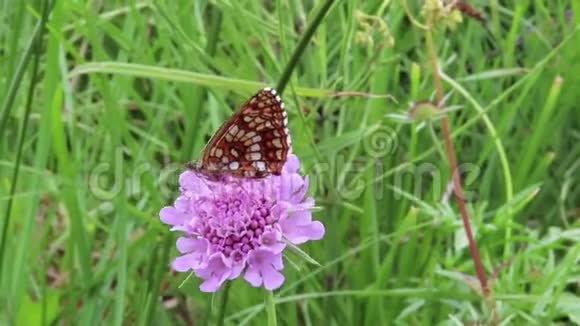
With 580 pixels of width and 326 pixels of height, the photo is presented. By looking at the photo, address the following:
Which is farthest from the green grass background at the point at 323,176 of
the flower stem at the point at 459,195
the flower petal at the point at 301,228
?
the flower petal at the point at 301,228

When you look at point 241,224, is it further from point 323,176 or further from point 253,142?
point 323,176

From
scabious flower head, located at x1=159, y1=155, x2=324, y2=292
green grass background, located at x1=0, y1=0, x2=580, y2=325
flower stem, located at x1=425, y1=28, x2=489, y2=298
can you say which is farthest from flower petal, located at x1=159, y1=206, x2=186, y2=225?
flower stem, located at x1=425, y1=28, x2=489, y2=298

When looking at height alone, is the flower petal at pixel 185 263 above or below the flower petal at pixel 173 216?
below

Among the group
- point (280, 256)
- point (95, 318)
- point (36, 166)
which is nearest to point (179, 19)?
point (36, 166)

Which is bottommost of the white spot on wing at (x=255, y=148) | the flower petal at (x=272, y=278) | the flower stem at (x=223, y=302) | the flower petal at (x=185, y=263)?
the flower stem at (x=223, y=302)

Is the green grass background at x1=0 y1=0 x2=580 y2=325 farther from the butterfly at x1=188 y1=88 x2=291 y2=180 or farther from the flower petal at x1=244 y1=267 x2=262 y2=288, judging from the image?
the flower petal at x1=244 y1=267 x2=262 y2=288

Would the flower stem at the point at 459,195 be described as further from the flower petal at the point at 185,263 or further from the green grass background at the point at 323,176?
the flower petal at the point at 185,263

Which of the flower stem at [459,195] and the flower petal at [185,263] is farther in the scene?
the flower stem at [459,195]

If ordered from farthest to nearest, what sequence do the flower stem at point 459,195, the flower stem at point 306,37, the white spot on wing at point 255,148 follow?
the flower stem at point 459,195, the white spot on wing at point 255,148, the flower stem at point 306,37
